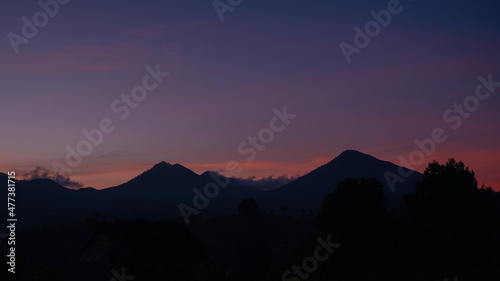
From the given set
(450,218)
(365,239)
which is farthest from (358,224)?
(450,218)

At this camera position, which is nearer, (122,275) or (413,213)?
(122,275)

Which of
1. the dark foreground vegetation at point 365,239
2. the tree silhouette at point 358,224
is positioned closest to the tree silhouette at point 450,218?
the dark foreground vegetation at point 365,239

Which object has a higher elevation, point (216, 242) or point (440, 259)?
point (216, 242)

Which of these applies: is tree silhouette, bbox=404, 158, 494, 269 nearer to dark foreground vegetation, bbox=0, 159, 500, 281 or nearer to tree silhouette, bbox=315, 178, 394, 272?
dark foreground vegetation, bbox=0, 159, 500, 281

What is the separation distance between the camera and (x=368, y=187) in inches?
2092

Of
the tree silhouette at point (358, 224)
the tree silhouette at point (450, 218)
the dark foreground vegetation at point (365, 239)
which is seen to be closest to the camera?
the dark foreground vegetation at point (365, 239)

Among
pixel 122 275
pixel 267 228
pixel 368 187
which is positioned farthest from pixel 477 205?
pixel 267 228

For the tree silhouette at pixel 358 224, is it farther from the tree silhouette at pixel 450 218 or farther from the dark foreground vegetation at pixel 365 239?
the tree silhouette at pixel 450 218

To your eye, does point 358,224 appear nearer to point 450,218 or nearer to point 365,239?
point 365,239

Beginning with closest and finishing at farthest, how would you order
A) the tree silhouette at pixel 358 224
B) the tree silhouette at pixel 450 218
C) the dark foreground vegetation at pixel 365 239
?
the dark foreground vegetation at pixel 365 239, the tree silhouette at pixel 450 218, the tree silhouette at pixel 358 224

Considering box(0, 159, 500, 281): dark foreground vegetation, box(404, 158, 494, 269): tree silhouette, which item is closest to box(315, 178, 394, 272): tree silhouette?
box(0, 159, 500, 281): dark foreground vegetation

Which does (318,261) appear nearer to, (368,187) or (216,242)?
(368,187)

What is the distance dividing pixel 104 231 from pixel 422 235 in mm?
29796

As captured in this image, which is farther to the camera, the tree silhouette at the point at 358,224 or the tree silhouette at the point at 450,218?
the tree silhouette at the point at 358,224
